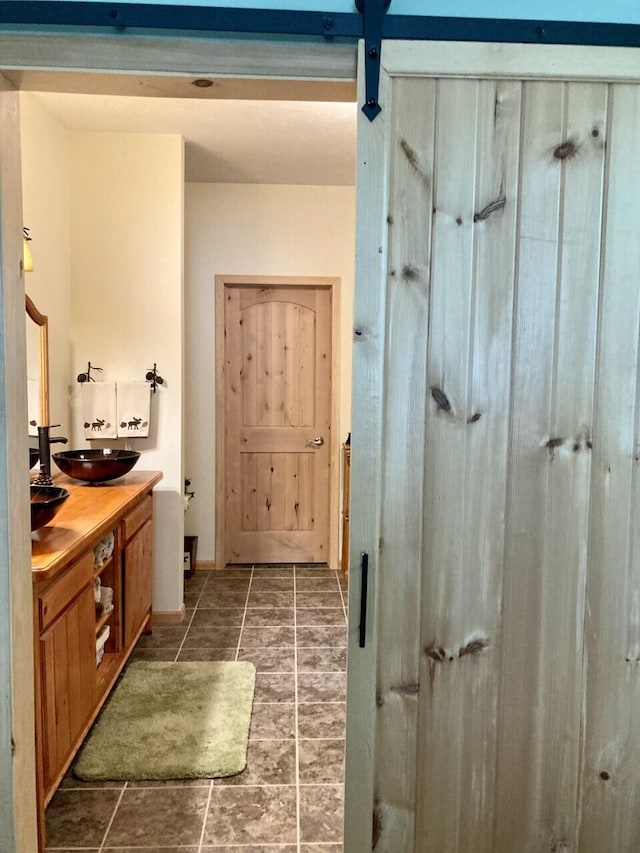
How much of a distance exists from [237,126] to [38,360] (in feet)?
5.49

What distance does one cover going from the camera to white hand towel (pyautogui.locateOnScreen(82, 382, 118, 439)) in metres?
3.67

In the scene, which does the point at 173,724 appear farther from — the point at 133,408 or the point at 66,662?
the point at 133,408

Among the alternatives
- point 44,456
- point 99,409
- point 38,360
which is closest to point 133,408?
point 99,409

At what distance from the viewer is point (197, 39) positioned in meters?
1.30

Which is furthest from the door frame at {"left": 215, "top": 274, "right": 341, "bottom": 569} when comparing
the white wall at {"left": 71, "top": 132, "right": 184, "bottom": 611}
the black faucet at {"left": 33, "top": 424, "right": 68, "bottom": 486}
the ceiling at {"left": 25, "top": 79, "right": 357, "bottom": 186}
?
the black faucet at {"left": 33, "top": 424, "right": 68, "bottom": 486}

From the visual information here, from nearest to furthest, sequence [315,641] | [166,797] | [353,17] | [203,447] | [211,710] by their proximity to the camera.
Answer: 1. [353,17]
2. [166,797]
3. [211,710]
4. [315,641]
5. [203,447]

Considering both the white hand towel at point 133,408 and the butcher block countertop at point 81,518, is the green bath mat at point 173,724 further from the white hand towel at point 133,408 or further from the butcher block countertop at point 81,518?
the white hand towel at point 133,408

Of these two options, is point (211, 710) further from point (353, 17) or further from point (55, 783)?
point (353, 17)

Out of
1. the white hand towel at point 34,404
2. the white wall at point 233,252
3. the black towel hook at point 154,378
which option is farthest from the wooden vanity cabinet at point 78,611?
the white wall at point 233,252

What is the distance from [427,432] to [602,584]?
1.66ft

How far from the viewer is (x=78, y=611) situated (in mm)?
2303

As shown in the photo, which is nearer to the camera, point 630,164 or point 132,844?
point 630,164

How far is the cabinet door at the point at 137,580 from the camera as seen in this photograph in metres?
3.03

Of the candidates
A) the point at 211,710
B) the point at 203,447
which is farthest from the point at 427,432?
the point at 203,447
